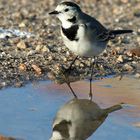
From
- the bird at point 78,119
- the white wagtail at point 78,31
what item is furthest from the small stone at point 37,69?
the bird at point 78,119

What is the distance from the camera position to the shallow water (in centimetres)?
598

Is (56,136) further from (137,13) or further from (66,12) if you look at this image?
(137,13)

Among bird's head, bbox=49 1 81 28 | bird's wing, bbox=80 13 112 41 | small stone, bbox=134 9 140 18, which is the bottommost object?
small stone, bbox=134 9 140 18

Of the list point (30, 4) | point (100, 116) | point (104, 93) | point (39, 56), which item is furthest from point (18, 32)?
point (100, 116)

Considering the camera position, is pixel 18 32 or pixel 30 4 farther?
pixel 30 4

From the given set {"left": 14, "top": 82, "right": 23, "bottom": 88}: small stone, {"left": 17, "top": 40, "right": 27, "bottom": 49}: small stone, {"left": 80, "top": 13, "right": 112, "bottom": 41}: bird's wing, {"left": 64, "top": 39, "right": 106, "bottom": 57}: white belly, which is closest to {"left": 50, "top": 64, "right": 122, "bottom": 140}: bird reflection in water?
{"left": 64, "top": 39, "right": 106, "bottom": 57}: white belly

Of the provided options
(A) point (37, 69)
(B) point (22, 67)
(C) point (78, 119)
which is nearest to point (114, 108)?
(C) point (78, 119)

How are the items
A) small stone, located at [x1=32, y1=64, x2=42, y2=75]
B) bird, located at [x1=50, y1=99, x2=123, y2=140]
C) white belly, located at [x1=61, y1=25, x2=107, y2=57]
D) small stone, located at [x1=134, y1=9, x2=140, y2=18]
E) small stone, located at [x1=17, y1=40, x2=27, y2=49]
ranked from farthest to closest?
1. small stone, located at [x1=134, y1=9, x2=140, y2=18]
2. small stone, located at [x1=17, y1=40, x2=27, y2=49]
3. small stone, located at [x1=32, y1=64, x2=42, y2=75]
4. white belly, located at [x1=61, y1=25, x2=107, y2=57]
5. bird, located at [x1=50, y1=99, x2=123, y2=140]

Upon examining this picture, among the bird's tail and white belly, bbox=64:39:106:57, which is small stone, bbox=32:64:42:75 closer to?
white belly, bbox=64:39:106:57

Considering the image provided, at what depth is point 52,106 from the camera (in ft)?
22.4

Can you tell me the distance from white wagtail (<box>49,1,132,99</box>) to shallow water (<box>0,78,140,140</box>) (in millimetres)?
434

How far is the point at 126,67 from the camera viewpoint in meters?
8.50

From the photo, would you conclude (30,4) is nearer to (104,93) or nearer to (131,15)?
(131,15)

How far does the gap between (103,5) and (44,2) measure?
106 cm
